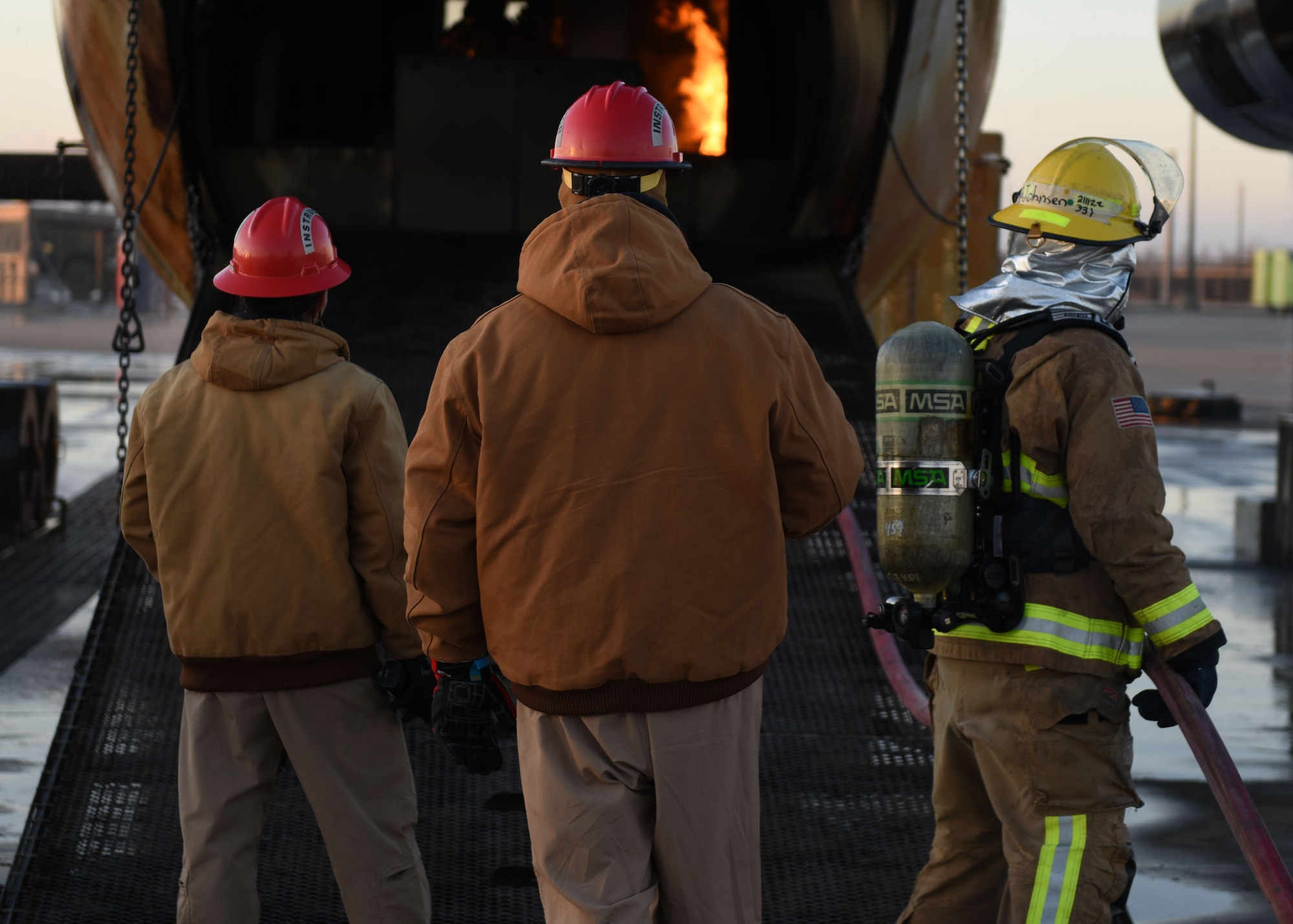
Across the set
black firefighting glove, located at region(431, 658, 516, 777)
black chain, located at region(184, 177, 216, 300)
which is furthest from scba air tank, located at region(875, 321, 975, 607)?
black chain, located at region(184, 177, 216, 300)

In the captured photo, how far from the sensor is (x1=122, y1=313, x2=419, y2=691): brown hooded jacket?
2781 millimetres

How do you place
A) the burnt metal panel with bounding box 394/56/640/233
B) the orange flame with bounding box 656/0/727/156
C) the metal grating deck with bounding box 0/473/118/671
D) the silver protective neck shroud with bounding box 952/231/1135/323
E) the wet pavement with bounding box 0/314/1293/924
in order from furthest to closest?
1. the orange flame with bounding box 656/0/727/156
2. the metal grating deck with bounding box 0/473/118/671
3. the burnt metal panel with bounding box 394/56/640/233
4. the wet pavement with bounding box 0/314/1293/924
5. the silver protective neck shroud with bounding box 952/231/1135/323

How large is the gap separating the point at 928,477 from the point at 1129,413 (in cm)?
39

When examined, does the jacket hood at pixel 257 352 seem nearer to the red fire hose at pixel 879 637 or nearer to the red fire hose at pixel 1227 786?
the red fire hose at pixel 879 637

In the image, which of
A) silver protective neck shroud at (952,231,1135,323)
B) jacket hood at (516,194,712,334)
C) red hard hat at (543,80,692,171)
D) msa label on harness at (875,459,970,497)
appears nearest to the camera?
jacket hood at (516,194,712,334)

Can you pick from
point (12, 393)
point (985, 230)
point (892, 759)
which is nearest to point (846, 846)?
point (892, 759)

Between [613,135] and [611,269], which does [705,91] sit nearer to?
[613,135]

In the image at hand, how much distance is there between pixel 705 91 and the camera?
774cm

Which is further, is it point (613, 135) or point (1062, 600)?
point (1062, 600)

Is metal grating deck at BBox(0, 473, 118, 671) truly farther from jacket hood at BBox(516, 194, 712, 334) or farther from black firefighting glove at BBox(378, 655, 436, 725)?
jacket hood at BBox(516, 194, 712, 334)

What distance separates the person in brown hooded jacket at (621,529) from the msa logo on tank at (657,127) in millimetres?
146

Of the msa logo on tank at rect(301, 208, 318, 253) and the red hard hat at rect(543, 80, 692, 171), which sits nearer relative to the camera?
the red hard hat at rect(543, 80, 692, 171)

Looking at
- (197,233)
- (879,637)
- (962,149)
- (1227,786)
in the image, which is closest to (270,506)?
(1227,786)

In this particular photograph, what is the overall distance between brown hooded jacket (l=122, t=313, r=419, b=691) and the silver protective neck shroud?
129 cm
